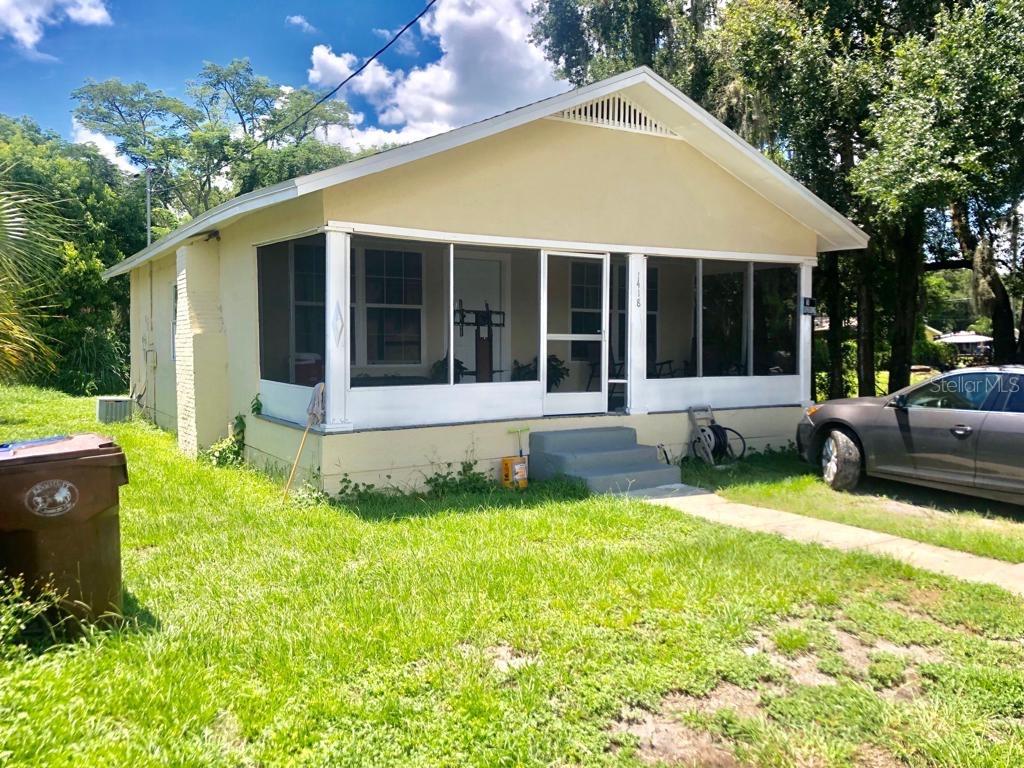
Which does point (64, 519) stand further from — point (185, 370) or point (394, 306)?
point (394, 306)

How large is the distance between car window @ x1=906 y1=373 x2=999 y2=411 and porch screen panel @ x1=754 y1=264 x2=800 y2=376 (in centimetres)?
476

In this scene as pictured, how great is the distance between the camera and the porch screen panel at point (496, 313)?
1238 cm

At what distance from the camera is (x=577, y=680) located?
3795 mm

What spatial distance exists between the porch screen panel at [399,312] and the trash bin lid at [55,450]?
6.59 metres

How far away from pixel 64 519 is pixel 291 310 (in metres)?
6.08

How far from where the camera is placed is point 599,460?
8750 millimetres

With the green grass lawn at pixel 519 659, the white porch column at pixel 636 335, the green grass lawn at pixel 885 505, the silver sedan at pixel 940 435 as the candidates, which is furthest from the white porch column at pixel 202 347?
the silver sedan at pixel 940 435

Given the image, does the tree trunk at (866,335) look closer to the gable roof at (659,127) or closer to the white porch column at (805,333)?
the gable roof at (659,127)

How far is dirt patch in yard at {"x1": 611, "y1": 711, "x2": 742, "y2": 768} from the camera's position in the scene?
126 inches

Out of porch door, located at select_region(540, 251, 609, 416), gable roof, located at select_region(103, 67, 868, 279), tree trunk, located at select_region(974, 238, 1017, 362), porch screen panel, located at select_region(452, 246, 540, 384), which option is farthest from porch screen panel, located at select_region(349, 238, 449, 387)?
tree trunk, located at select_region(974, 238, 1017, 362)

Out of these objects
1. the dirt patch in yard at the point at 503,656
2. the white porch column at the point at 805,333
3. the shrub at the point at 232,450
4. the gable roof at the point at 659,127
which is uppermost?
the gable roof at the point at 659,127

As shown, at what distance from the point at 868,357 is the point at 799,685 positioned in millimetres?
11220

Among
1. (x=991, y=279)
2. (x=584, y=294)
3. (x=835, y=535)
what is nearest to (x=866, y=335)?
(x=991, y=279)

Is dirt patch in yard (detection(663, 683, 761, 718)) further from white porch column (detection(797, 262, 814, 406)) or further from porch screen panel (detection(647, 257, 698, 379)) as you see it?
porch screen panel (detection(647, 257, 698, 379))
